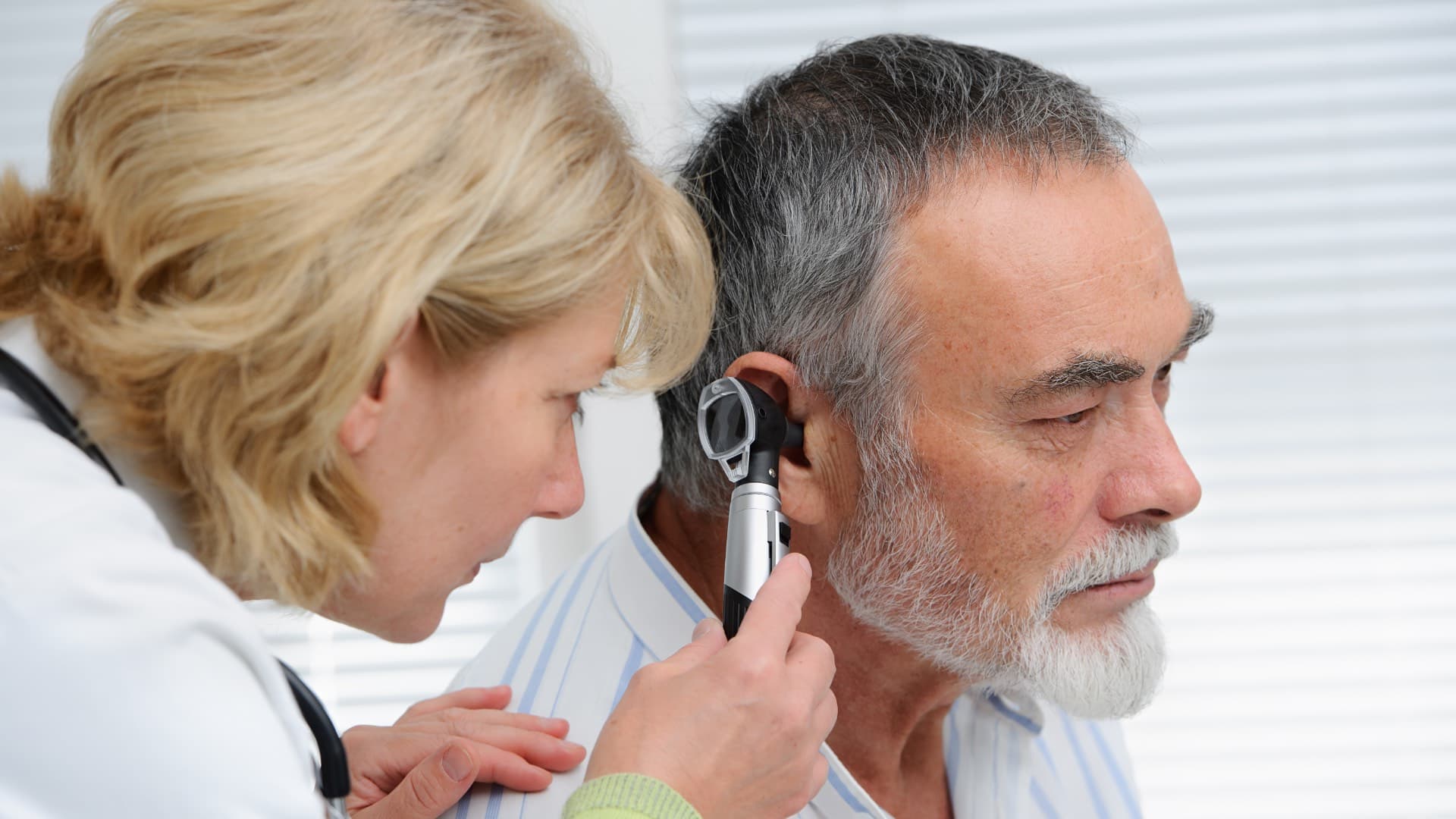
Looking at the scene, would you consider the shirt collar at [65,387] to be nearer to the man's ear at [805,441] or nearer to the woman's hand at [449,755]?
the woman's hand at [449,755]

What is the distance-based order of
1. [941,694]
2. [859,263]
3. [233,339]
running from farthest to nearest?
[941,694], [859,263], [233,339]

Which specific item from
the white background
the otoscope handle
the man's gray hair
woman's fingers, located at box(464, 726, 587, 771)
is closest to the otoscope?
the otoscope handle

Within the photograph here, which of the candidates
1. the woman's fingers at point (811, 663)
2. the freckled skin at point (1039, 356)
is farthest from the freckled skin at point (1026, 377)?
the woman's fingers at point (811, 663)

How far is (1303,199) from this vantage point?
6.96 feet

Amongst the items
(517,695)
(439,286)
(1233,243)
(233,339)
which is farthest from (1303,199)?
(233,339)

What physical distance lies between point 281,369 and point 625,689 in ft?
1.85

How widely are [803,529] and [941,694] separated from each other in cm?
27

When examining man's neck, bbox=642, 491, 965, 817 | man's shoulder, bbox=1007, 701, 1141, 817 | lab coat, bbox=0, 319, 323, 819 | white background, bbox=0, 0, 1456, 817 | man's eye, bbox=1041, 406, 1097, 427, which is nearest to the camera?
lab coat, bbox=0, 319, 323, 819

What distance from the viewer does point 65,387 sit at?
0.86m

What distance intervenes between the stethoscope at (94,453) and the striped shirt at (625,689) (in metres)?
0.27

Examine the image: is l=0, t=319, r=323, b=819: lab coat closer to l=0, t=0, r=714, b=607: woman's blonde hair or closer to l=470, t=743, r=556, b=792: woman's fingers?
l=0, t=0, r=714, b=607: woman's blonde hair

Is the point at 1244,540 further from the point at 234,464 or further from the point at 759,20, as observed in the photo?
the point at 234,464

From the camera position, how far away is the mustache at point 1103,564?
126cm

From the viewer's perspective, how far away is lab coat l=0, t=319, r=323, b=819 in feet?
2.40
